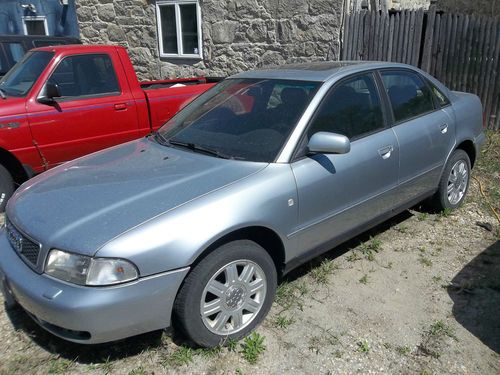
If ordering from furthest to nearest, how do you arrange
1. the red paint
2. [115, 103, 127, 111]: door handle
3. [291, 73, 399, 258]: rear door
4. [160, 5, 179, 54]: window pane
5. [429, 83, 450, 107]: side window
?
[160, 5, 179, 54]: window pane < [115, 103, 127, 111]: door handle < the red paint < [429, 83, 450, 107]: side window < [291, 73, 399, 258]: rear door

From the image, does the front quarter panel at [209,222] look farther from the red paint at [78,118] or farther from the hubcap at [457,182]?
the red paint at [78,118]

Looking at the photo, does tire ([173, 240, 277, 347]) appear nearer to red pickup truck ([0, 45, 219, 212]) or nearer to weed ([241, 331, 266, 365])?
weed ([241, 331, 266, 365])

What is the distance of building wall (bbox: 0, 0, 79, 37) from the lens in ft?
40.5

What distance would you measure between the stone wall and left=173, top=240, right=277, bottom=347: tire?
6.44 m

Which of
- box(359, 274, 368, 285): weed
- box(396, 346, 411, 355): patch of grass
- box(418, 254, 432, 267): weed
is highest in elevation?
box(396, 346, 411, 355): patch of grass

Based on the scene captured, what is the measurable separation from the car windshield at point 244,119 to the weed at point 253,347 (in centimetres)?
115

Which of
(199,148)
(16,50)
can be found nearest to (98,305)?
(199,148)

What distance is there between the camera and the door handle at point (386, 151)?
377cm

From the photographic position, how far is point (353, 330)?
3156 millimetres

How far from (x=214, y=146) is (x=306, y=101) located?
0.74 metres

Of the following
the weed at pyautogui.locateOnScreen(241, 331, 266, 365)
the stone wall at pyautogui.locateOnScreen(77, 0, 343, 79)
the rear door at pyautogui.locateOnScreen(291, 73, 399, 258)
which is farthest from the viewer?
the stone wall at pyautogui.locateOnScreen(77, 0, 343, 79)

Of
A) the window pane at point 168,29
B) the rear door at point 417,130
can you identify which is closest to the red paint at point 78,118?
the rear door at point 417,130

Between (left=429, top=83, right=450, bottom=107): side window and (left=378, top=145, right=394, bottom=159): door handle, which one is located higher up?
(left=429, top=83, right=450, bottom=107): side window

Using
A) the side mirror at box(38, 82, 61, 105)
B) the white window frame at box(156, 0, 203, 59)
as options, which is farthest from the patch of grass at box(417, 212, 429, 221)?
the white window frame at box(156, 0, 203, 59)
